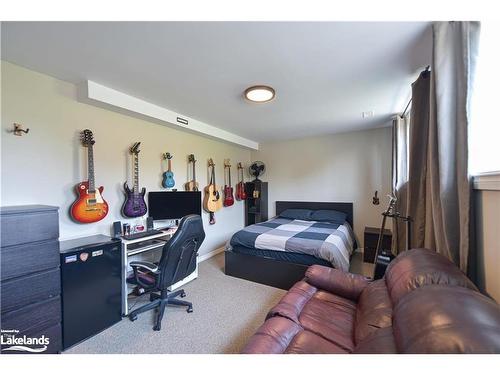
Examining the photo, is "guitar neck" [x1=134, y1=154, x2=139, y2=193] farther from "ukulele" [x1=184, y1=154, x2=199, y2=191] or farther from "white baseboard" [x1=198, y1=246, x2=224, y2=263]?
"white baseboard" [x1=198, y1=246, x2=224, y2=263]

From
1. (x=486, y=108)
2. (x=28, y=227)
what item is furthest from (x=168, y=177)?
(x=486, y=108)

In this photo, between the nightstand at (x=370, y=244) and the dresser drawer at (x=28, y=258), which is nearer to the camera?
the dresser drawer at (x=28, y=258)

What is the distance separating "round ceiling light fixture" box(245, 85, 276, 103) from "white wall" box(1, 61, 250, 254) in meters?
1.52

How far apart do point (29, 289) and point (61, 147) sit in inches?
51.2

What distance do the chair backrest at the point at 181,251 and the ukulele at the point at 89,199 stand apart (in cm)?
91

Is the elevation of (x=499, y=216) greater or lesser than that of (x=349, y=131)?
lesser

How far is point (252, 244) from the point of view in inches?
112

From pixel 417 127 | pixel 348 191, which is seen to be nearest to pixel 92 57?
pixel 417 127

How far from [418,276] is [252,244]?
200 cm

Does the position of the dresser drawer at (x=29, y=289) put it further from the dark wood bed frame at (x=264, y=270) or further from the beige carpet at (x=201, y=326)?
the dark wood bed frame at (x=264, y=270)

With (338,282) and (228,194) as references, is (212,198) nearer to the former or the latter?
(228,194)

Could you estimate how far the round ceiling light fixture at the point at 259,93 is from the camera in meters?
2.14

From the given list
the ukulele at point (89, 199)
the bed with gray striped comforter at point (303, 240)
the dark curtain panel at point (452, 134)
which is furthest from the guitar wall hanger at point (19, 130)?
the dark curtain panel at point (452, 134)

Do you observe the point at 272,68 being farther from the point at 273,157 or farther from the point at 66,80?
the point at 273,157
